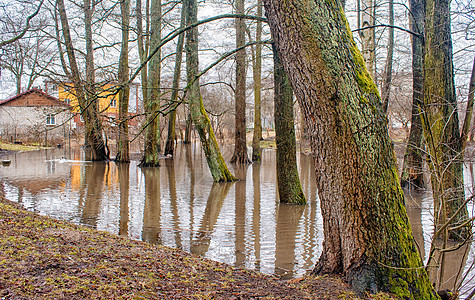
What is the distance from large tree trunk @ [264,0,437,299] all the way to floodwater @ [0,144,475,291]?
41cm

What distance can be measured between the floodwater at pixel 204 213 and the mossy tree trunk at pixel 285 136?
444mm

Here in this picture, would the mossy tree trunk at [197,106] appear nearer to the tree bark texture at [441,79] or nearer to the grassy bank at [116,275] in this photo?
the tree bark texture at [441,79]

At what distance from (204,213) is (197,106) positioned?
4.71m

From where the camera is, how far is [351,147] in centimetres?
333

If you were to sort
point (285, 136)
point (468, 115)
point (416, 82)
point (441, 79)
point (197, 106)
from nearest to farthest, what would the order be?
1. point (468, 115)
2. point (441, 79)
3. point (285, 136)
4. point (416, 82)
5. point (197, 106)

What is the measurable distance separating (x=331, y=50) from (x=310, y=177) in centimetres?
1232

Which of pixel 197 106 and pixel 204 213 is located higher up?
pixel 197 106

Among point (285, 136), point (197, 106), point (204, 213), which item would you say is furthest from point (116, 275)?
point (197, 106)

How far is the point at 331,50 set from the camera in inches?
132

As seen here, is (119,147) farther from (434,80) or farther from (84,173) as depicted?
(434,80)

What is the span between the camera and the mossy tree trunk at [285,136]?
8.88 metres

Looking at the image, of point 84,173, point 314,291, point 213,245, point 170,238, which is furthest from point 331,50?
point 84,173

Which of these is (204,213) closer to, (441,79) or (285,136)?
(285,136)

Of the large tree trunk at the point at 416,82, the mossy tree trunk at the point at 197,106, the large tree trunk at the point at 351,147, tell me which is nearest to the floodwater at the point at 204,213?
the large tree trunk at the point at 351,147
